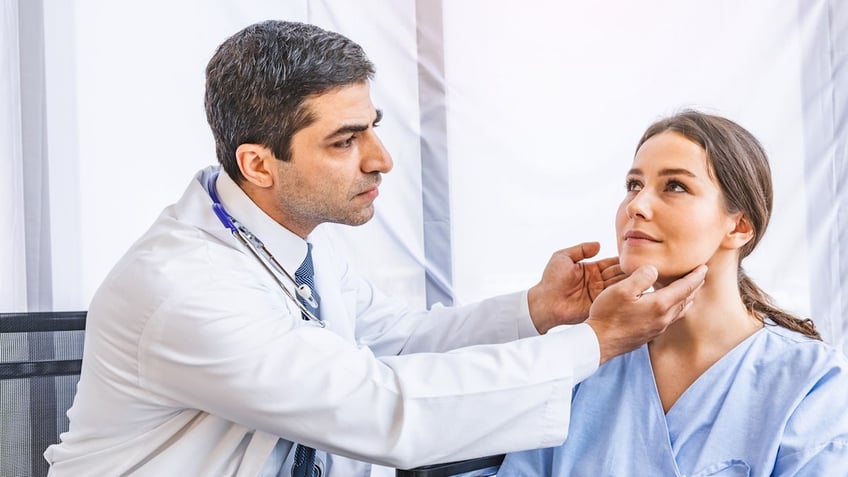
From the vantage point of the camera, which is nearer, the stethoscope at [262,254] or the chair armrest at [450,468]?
the chair armrest at [450,468]

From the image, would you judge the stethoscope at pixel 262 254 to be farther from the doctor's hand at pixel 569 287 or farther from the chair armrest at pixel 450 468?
the doctor's hand at pixel 569 287

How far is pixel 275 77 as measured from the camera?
130 cm

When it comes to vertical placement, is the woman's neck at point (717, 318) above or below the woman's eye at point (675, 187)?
below

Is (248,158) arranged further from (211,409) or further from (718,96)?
(718,96)

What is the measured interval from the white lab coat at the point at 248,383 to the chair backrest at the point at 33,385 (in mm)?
140

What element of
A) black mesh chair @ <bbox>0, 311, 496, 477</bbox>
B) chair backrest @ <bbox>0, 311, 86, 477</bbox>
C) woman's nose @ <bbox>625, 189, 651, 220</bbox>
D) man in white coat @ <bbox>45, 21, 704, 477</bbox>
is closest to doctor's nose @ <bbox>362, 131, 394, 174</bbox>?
man in white coat @ <bbox>45, 21, 704, 477</bbox>

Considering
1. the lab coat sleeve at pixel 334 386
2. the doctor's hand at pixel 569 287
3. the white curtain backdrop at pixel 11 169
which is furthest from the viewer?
the white curtain backdrop at pixel 11 169

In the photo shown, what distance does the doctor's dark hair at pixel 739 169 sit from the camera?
1.31m

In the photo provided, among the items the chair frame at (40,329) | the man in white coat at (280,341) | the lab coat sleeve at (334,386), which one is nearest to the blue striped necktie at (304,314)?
the man in white coat at (280,341)

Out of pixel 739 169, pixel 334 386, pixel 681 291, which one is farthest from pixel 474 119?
pixel 334 386

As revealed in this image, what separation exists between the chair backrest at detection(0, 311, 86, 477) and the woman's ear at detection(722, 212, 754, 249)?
42.1 inches

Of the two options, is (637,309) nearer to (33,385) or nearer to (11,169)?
(33,385)

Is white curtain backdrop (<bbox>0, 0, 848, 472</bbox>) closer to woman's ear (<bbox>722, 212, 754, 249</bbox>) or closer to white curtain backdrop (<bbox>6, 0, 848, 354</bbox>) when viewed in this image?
white curtain backdrop (<bbox>6, 0, 848, 354</bbox>)

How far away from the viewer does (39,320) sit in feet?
4.68
